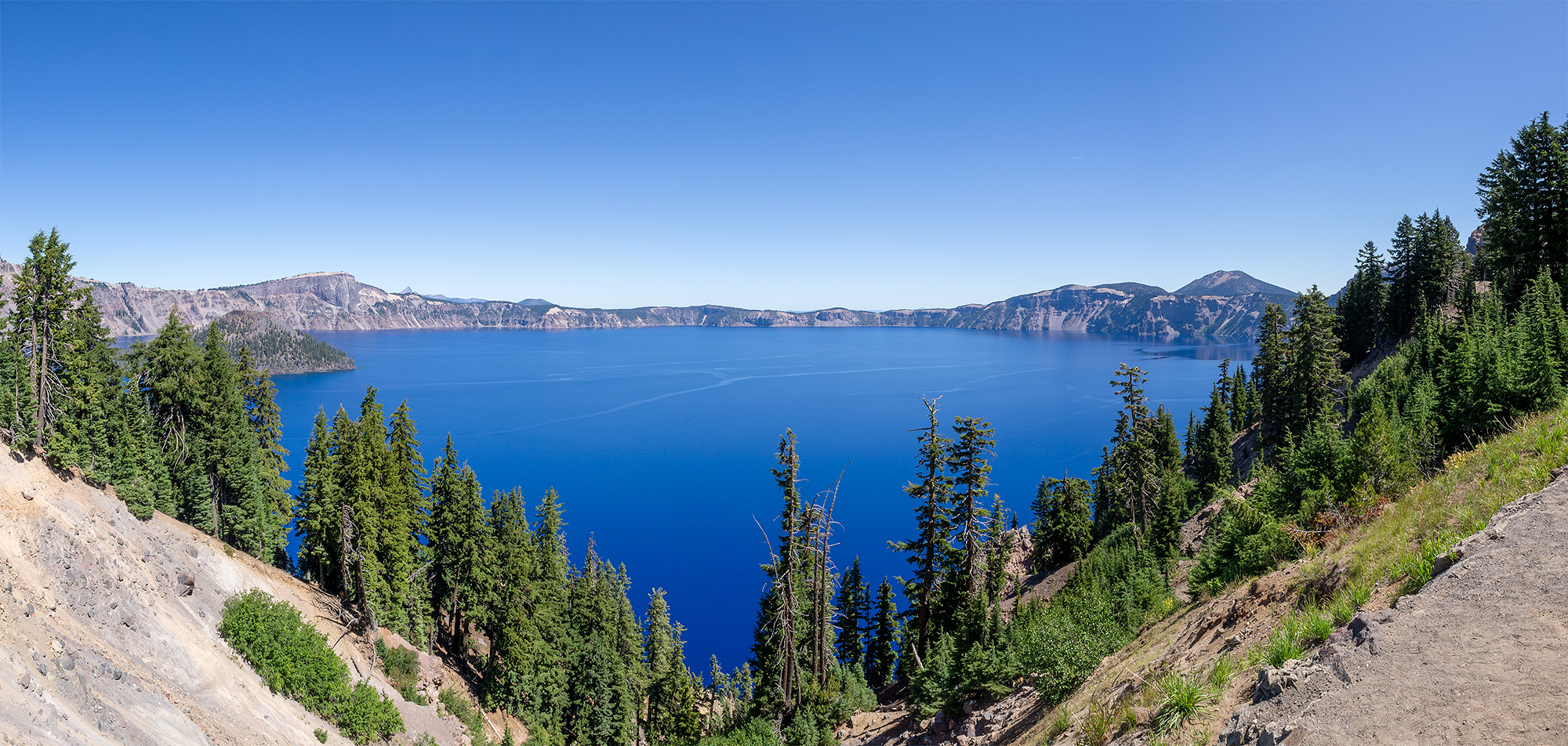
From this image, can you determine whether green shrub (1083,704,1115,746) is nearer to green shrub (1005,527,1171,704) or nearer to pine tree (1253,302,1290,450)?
green shrub (1005,527,1171,704)

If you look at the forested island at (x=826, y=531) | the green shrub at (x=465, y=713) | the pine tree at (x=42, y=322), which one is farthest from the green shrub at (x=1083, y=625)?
the pine tree at (x=42, y=322)

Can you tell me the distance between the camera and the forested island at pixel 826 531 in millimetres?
16766

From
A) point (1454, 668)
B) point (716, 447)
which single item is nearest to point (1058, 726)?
point (1454, 668)

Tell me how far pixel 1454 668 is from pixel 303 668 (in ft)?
106

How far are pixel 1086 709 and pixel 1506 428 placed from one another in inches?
586

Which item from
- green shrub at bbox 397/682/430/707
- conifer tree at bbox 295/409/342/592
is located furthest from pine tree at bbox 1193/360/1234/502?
conifer tree at bbox 295/409/342/592

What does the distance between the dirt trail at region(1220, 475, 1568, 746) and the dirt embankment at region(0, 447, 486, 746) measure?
2177 cm

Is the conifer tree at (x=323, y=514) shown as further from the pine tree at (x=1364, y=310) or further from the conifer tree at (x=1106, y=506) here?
the pine tree at (x=1364, y=310)

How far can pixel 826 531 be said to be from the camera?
85.3 feet

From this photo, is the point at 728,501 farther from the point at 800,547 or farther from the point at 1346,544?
the point at 1346,544

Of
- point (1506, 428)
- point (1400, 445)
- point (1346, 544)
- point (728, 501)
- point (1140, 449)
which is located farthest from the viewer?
point (728, 501)

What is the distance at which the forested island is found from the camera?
16.8 meters

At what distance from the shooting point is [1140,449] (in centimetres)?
3916

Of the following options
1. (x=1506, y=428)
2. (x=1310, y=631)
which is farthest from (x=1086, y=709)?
(x=1506, y=428)
